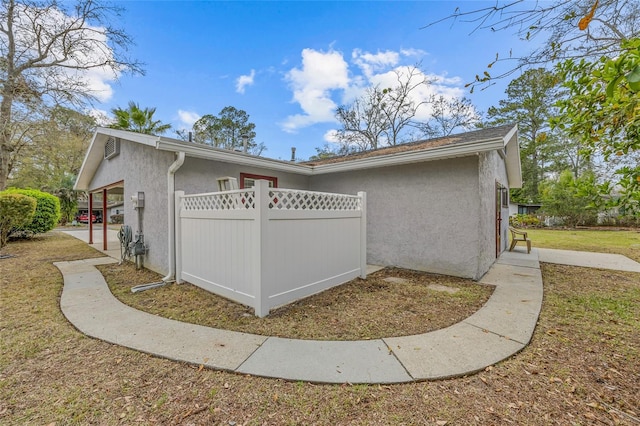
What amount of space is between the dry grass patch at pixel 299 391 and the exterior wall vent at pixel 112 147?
20.0ft

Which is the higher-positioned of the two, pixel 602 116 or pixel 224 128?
pixel 224 128

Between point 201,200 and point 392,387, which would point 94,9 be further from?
point 392,387

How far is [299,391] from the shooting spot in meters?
2.29

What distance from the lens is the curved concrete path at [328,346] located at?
8.34ft

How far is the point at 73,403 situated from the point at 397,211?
6.40m

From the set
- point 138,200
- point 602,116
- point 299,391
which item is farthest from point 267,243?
point 138,200

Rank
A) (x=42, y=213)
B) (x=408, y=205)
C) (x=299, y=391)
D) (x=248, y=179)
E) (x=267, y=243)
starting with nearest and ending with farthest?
(x=299, y=391) → (x=267, y=243) → (x=408, y=205) → (x=248, y=179) → (x=42, y=213)

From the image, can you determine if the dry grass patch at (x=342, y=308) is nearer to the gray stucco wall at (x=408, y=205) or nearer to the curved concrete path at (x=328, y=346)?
the curved concrete path at (x=328, y=346)

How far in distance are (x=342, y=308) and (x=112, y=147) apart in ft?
28.6

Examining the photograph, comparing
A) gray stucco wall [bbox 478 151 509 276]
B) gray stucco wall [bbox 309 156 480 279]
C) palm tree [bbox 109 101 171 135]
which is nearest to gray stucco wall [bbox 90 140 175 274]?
gray stucco wall [bbox 309 156 480 279]

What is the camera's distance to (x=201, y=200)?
4965mm

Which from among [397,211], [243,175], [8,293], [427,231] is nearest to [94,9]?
[243,175]

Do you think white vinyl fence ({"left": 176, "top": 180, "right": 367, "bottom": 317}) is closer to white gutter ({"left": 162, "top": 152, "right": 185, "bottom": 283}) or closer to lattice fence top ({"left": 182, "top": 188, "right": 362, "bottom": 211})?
lattice fence top ({"left": 182, "top": 188, "right": 362, "bottom": 211})

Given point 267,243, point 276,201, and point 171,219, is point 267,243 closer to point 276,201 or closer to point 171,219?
point 276,201
